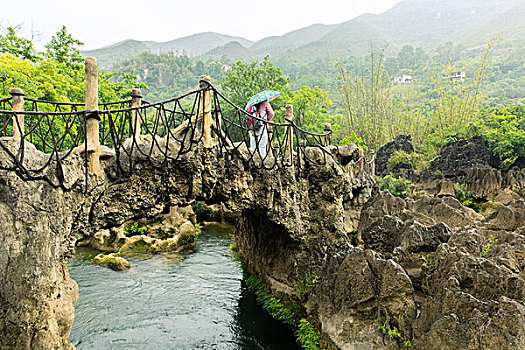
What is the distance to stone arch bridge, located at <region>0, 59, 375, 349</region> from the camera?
4676mm

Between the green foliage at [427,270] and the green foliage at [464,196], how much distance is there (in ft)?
39.2

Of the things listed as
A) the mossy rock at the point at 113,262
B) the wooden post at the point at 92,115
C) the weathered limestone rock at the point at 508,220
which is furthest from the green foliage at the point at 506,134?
the wooden post at the point at 92,115

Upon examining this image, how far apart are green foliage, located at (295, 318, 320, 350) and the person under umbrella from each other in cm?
379

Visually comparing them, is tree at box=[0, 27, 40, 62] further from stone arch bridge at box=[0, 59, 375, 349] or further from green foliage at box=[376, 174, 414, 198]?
green foliage at box=[376, 174, 414, 198]

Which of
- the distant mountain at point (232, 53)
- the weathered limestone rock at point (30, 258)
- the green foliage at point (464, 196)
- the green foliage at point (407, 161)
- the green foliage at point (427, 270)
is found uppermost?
the distant mountain at point (232, 53)

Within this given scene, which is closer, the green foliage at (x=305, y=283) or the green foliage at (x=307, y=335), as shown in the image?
the green foliage at (x=307, y=335)

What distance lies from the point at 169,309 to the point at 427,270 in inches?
251

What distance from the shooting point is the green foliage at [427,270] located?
7367 millimetres

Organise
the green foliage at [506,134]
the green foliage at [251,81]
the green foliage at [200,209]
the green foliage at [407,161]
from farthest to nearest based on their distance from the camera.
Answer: the green foliage at [251,81]
the green foliage at [407,161]
the green foliage at [506,134]
the green foliage at [200,209]

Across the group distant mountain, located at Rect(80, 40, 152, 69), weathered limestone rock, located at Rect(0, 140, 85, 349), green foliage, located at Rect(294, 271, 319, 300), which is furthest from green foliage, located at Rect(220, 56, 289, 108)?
distant mountain, located at Rect(80, 40, 152, 69)

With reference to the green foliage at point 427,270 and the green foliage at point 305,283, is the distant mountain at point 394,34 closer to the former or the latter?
the green foliage at point 305,283

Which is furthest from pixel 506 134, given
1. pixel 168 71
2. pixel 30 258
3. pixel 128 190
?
pixel 168 71

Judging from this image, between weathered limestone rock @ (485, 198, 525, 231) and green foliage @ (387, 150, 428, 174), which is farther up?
weathered limestone rock @ (485, 198, 525, 231)

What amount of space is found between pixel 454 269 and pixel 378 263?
Result: 125 centimetres
